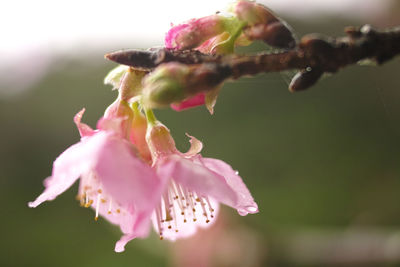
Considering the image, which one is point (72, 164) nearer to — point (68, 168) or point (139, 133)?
point (68, 168)

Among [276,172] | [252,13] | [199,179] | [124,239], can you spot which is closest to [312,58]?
[252,13]

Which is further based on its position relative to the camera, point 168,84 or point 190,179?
point 190,179

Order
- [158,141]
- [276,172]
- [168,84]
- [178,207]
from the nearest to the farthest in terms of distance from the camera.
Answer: [168,84], [158,141], [178,207], [276,172]

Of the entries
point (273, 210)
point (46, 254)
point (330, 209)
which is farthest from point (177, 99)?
point (46, 254)

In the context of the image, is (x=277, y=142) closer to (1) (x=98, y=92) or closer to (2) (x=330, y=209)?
(2) (x=330, y=209)

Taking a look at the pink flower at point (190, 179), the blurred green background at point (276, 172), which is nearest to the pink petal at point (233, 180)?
the pink flower at point (190, 179)

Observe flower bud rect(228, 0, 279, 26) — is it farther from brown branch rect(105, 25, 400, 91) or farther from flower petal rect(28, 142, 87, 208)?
flower petal rect(28, 142, 87, 208)
